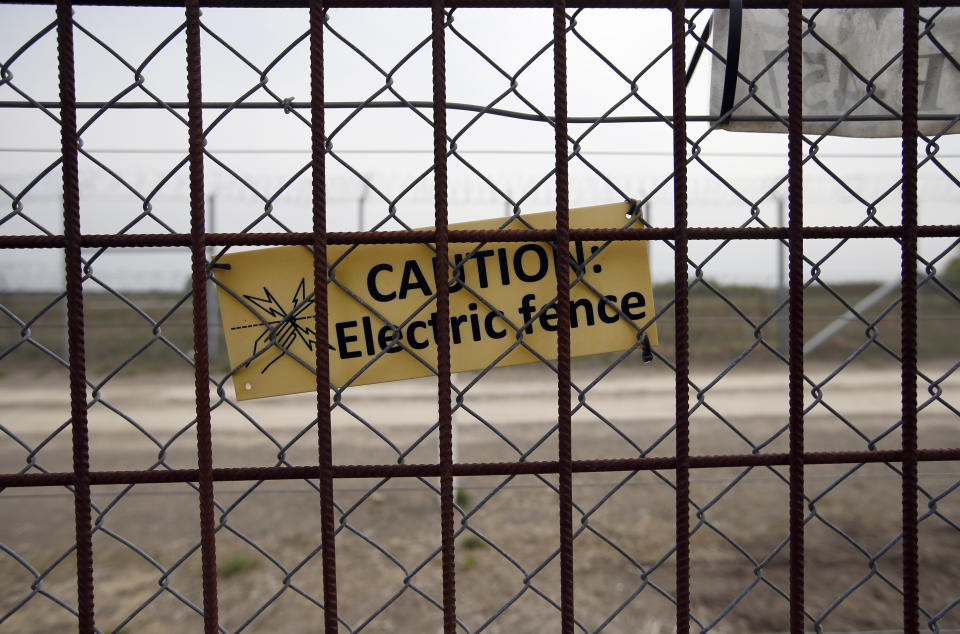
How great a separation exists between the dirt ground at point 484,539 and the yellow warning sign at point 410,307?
117mm

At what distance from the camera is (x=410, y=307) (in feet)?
3.33

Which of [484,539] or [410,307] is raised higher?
[410,307]

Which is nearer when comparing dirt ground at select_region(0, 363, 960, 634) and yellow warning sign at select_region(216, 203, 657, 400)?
yellow warning sign at select_region(216, 203, 657, 400)

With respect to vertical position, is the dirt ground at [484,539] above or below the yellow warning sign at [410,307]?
below

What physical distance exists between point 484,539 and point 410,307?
469mm

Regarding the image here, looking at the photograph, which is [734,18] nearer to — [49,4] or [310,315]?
[310,315]

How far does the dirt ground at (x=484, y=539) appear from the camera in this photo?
6.21ft

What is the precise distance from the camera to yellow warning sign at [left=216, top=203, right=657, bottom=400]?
100cm

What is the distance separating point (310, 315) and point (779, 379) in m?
7.96

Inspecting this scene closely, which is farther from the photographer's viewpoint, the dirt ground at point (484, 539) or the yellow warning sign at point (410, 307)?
the dirt ground at point (484, 539)

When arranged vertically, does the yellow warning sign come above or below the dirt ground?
above

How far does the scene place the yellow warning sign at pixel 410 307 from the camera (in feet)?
3.30

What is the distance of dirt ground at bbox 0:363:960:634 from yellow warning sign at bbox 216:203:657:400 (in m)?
0.12

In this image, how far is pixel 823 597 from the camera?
2.42 m
